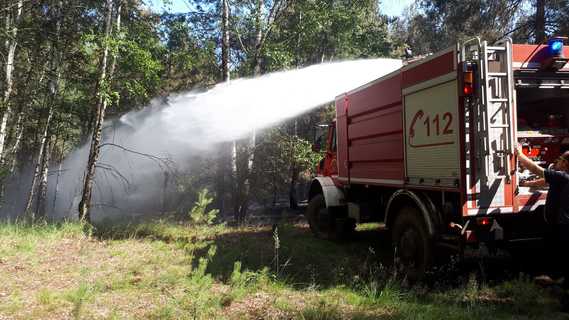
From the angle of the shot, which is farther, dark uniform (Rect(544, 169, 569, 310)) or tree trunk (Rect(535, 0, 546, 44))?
tree trunk (Rect(535, 0, 546, 44))

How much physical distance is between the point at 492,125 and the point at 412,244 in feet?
6.03

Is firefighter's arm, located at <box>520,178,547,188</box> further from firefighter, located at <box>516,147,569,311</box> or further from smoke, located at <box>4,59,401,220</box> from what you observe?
smoke, located at <box>4,59,401,220</box>

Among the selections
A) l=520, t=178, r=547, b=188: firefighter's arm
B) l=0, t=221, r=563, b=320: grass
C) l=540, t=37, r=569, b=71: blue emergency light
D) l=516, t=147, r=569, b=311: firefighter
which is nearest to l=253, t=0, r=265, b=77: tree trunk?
l=0, t=221, r=563, b=320: grass

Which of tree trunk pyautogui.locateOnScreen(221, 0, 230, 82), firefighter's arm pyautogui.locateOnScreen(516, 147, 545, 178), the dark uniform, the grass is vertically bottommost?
the grass

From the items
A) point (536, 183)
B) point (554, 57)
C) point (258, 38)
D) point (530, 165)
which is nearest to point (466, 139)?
point (530, 165)

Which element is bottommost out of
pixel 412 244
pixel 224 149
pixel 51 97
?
pixel 412 244

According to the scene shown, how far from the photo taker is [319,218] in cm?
907

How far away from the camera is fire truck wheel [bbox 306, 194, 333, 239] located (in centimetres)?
888

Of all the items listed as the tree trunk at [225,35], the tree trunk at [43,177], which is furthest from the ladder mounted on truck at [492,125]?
the tree trunk at [43,177]

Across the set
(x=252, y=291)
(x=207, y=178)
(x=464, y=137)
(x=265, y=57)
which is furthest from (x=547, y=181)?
(x=207, y=178)

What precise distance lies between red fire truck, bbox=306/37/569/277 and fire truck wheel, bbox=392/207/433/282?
1 cm

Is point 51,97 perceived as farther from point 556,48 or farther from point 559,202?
point 559,202

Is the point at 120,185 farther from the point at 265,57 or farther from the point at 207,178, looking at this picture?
the point at 265,57

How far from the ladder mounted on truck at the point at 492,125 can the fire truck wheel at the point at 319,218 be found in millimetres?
4192
